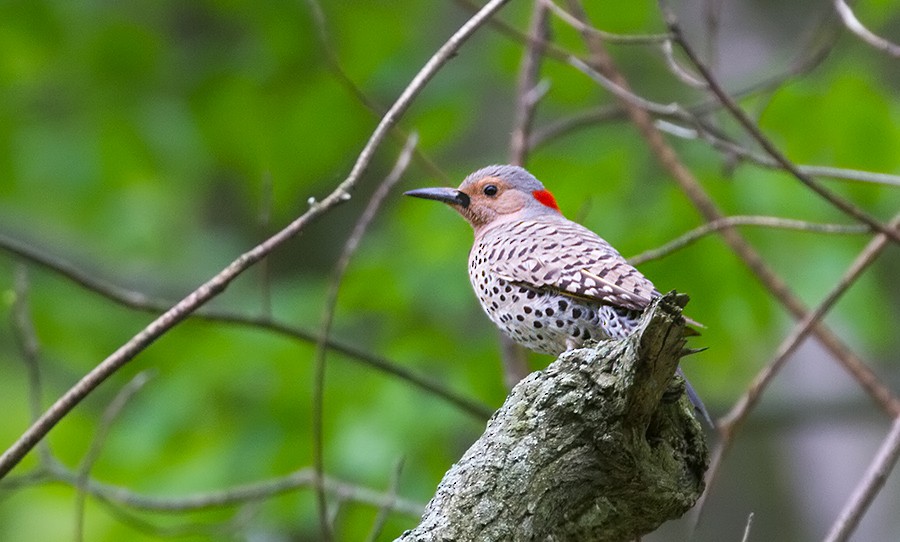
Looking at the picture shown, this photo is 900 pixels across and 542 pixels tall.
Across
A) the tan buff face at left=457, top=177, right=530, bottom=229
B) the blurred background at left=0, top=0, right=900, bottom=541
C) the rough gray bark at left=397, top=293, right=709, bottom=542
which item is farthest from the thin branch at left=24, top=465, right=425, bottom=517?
the rough gray bark at left=397, top=293, right=709, bottom=542

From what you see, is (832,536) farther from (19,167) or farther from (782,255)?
(19,167)

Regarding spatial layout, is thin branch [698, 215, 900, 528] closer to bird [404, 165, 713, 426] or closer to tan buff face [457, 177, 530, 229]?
bird [404, 165, 713, 426]

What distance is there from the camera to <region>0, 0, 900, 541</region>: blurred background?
5.76 meters

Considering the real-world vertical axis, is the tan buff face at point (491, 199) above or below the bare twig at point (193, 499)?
above

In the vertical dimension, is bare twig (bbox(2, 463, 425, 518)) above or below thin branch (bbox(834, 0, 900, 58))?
below

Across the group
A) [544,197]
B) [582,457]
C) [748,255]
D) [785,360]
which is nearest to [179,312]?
[582,457]

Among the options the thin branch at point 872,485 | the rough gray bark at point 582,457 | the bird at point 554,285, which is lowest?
the thin branch at point 872,485

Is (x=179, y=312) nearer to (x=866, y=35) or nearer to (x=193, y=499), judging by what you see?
(x=193, y=499)

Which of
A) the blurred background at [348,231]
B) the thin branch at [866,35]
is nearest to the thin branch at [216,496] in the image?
the blurred background at [348,231]

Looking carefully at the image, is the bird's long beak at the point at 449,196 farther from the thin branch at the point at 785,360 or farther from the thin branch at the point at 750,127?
the thin branch at the point at 785,360

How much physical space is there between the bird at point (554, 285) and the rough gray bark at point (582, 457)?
442 mm

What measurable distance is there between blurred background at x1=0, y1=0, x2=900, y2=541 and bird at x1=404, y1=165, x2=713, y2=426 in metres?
1.56

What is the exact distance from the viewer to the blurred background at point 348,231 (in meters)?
5.76

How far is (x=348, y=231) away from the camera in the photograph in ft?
25.5
